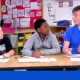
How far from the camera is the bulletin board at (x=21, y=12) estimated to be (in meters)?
6.23

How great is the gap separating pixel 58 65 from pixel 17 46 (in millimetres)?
3342

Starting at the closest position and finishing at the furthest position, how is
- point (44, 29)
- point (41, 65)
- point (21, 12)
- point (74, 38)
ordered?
1. point (41, 65)
2. point (74, 38)
3. point (44, 29)
4. point (21, 12)

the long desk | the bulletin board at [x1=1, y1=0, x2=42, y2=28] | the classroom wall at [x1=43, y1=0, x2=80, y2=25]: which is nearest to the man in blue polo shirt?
the long desk

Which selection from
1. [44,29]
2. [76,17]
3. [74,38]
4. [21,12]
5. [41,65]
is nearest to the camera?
[41,65]

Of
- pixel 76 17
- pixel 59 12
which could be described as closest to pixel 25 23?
pixel 59 12

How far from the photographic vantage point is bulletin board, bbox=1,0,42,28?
20.4ft

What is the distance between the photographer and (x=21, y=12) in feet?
20.6

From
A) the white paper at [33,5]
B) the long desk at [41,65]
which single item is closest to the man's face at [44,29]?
the long desk at [41,65]

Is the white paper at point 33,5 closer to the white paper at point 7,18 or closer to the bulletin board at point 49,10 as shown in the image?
the bulletin board at point 49,10

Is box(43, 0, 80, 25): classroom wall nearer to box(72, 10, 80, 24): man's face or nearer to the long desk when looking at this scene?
box(72, 10, 80, 24): man's face

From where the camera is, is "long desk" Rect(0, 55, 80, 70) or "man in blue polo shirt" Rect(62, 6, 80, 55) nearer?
"long desk" Rect(0, 55, 80, 70)

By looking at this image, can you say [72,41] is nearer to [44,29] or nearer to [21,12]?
[44,29]

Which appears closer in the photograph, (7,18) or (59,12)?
(59,12)

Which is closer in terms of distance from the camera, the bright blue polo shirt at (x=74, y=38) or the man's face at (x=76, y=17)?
the man's face at (x=76, y=17)
